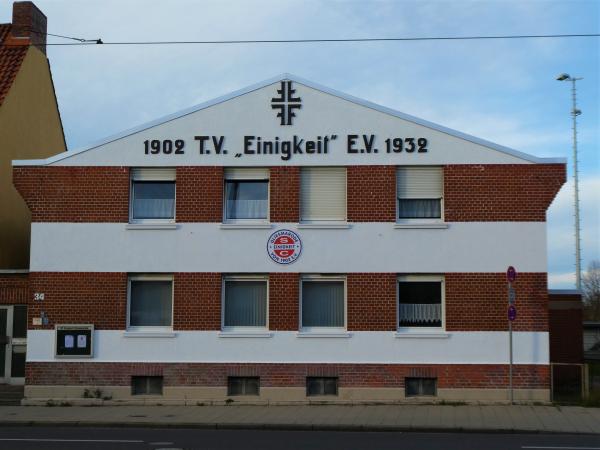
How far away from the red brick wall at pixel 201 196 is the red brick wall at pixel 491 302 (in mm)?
6033

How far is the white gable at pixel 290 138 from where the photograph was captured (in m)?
20.4

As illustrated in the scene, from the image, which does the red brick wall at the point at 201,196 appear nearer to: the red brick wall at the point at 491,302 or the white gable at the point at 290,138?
the white gable at the point at 290,138

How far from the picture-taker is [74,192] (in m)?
20.9

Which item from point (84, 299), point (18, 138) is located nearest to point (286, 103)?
point (84, 299)

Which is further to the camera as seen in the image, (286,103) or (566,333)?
(566,333)

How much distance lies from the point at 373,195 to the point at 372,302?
104 inches

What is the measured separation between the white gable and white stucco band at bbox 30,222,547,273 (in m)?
1.67

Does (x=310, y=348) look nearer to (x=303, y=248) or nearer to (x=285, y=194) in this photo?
(x=303, y=248)

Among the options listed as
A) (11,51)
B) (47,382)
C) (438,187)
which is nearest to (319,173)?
(438,187)

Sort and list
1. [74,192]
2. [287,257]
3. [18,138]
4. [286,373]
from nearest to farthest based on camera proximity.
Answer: [286,373]
[287,257]
[74,192]
[18,138]

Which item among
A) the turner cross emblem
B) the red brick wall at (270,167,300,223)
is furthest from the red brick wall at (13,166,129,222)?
the turner cross emblem

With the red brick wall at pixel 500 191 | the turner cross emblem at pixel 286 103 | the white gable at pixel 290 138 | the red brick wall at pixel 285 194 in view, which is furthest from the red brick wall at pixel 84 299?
the red brick wall at pixel 500 191

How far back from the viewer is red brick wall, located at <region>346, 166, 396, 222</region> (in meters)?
20.4

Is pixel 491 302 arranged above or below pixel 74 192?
below
